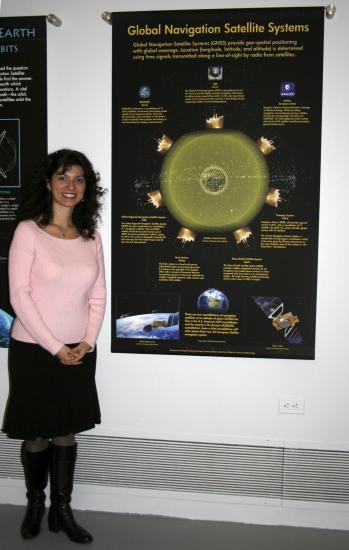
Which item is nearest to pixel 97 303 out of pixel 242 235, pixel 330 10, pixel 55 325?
pixel 55 325

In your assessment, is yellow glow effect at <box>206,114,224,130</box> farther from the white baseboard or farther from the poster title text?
the white baseboard

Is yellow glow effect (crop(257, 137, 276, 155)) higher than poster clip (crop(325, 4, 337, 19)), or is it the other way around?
poster clip (crop(325, 4, 337, 19))

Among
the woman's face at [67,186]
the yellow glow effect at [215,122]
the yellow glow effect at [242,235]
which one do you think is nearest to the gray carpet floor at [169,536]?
the yellow glow effect at [242,235]

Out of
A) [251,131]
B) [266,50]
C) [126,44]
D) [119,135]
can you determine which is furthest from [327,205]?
[126,44]

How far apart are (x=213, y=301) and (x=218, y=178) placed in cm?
60

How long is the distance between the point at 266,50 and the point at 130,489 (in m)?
2.28

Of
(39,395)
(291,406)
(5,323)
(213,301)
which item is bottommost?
(291,406)

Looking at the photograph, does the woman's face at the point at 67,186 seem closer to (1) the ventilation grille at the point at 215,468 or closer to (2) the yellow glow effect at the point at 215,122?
(2) the yellow glow effect at the point at 215,122

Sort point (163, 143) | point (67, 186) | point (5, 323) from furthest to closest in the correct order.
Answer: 1. point (5, 323)
2. point (163, 143)
3. point (67, 186)

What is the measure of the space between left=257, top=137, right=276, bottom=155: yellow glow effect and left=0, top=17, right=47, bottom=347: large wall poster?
3.53 ft

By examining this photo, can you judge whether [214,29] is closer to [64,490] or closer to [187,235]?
[187,235]

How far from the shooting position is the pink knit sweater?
2.05 m

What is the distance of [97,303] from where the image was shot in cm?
228

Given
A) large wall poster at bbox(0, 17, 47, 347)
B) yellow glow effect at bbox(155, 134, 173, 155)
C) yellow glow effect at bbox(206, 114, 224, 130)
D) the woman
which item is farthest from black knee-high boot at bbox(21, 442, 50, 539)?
yellow glow effect at bbox(206, 114, 224, 130)
